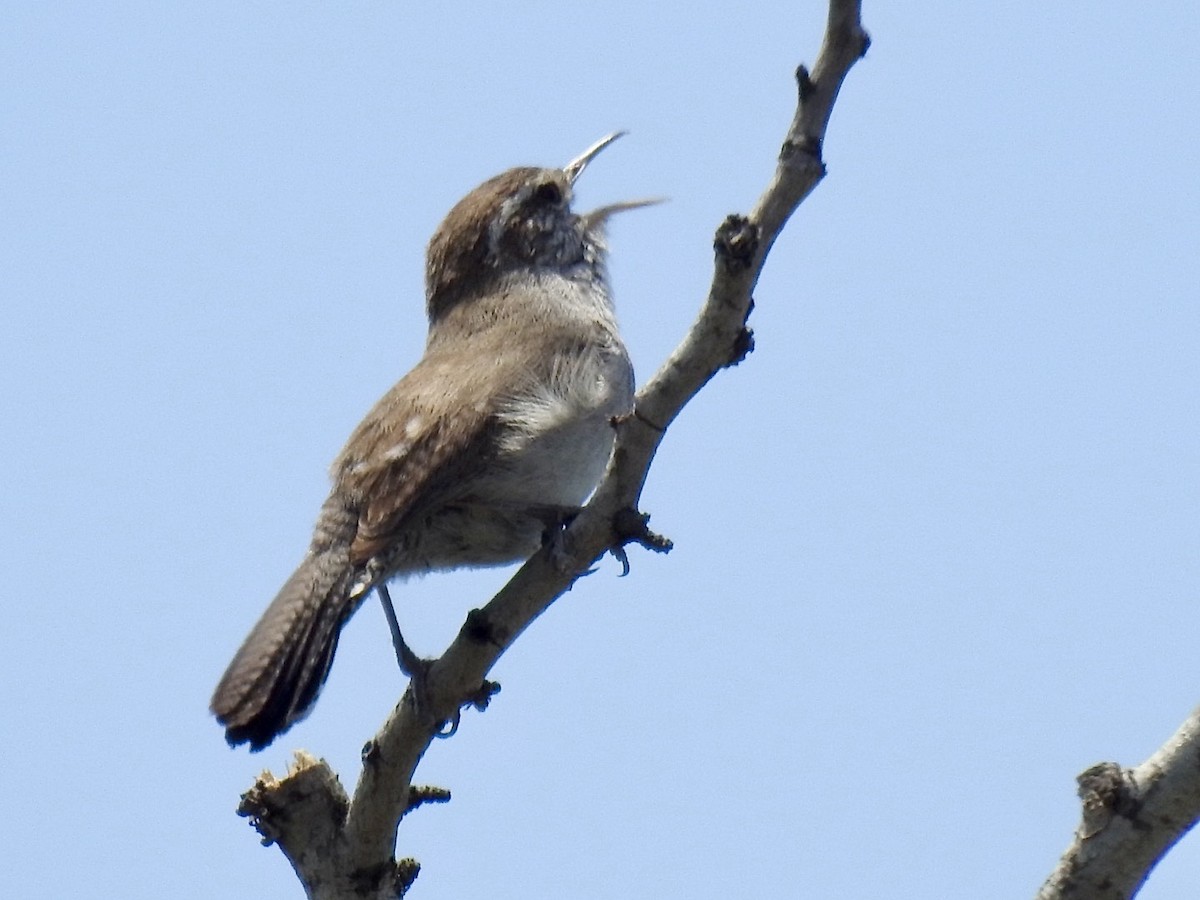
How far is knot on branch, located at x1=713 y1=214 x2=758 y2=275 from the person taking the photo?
13.0 ft

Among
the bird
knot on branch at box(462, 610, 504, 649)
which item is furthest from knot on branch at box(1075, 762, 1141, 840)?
the bird

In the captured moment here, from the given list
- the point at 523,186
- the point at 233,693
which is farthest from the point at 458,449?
the point at 523,186

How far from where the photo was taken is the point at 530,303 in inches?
257

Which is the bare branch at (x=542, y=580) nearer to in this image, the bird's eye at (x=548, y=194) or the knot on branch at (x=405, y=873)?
the knot on branch at (x=405, y=873)

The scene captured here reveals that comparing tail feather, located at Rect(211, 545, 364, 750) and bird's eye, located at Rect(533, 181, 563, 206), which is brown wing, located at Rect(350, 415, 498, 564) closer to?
tail feather, located at Rect(211, 545, 364, 750)

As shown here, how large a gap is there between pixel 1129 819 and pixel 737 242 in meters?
1.65

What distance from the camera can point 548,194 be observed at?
7.23 m

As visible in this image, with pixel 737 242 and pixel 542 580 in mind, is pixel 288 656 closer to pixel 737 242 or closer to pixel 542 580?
pixel 542 580

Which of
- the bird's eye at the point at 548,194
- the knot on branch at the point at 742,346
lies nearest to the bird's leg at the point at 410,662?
the knot on branch at the point at 742,346

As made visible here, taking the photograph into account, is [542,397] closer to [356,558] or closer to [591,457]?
[591,457]

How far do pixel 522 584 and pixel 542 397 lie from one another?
39.5 inches

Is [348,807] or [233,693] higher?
[233,693]

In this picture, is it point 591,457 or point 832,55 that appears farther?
point 591,457

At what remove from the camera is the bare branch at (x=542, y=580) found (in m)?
3.94
